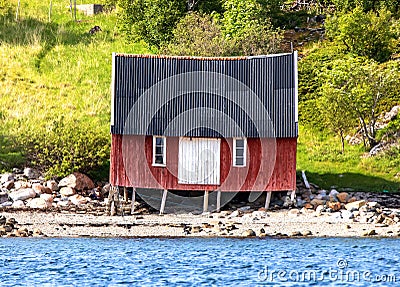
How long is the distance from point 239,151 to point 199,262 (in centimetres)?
1118

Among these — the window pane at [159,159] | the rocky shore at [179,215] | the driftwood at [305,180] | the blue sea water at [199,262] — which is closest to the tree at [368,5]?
the driftwood at [305,180]

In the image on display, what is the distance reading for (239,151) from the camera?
41.9m

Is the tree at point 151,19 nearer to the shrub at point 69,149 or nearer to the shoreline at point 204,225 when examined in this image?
the shrub at point 69,149

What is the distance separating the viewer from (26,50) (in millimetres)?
68375

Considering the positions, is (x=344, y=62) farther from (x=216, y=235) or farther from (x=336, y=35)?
(x=216, y=235)

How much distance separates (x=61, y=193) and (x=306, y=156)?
45.7 feet

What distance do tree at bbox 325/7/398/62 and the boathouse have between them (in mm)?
17718

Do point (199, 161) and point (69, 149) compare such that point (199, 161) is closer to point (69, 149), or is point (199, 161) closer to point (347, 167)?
point (69, 149)

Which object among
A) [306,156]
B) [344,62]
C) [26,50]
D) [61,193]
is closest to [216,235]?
[61,193]

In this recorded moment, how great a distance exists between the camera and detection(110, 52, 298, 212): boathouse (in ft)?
137

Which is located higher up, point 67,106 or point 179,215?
point 67,106

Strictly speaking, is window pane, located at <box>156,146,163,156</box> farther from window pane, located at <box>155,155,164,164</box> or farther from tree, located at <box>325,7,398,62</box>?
tree, located at <box>325,7,398,62</box>

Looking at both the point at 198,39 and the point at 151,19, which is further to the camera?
the point at 151,19

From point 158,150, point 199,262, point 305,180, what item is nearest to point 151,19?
point 305,180
